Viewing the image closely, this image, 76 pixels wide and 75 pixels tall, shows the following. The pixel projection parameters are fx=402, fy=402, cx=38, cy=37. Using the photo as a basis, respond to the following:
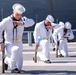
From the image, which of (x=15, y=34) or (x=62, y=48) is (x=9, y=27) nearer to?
(x=15, y=34)

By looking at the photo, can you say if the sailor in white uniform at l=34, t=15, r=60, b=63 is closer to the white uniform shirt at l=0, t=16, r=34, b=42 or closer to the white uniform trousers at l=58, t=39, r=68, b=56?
the white uniform shirt at l=0, t=16, r=34, b=42

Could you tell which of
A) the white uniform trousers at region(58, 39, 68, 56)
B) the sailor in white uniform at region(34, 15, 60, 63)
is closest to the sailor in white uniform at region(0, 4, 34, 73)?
the sailor in white uniform at region(34, 15, 60, 63)

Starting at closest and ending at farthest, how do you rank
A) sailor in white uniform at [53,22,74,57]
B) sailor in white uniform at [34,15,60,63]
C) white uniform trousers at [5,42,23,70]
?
white uniform trousers at [5,42,23,70] → sailor in white uniform at [34,15,60,63] → sailor in white uniform at [53,22,74,57]

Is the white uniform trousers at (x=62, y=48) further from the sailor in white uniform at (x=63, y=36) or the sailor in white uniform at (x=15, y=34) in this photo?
the sailor in white uniform at (x=15, y=34)

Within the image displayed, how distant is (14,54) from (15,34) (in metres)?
0.63

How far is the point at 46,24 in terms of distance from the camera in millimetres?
13461

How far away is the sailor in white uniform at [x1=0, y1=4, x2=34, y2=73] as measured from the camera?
416 inches

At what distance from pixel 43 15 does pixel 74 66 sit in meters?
24.1

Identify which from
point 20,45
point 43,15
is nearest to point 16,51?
point 20,45

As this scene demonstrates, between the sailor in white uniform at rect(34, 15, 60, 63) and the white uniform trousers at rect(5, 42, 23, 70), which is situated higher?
the sailor in white uniform at rect(34, 15, 60, 63)

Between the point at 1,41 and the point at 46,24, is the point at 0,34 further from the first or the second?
the point at 46,24

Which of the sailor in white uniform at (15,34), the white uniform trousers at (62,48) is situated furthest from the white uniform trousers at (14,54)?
the white uniform trousers at (62,48)

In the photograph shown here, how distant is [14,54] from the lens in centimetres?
1048

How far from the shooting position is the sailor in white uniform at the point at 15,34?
10562mm
